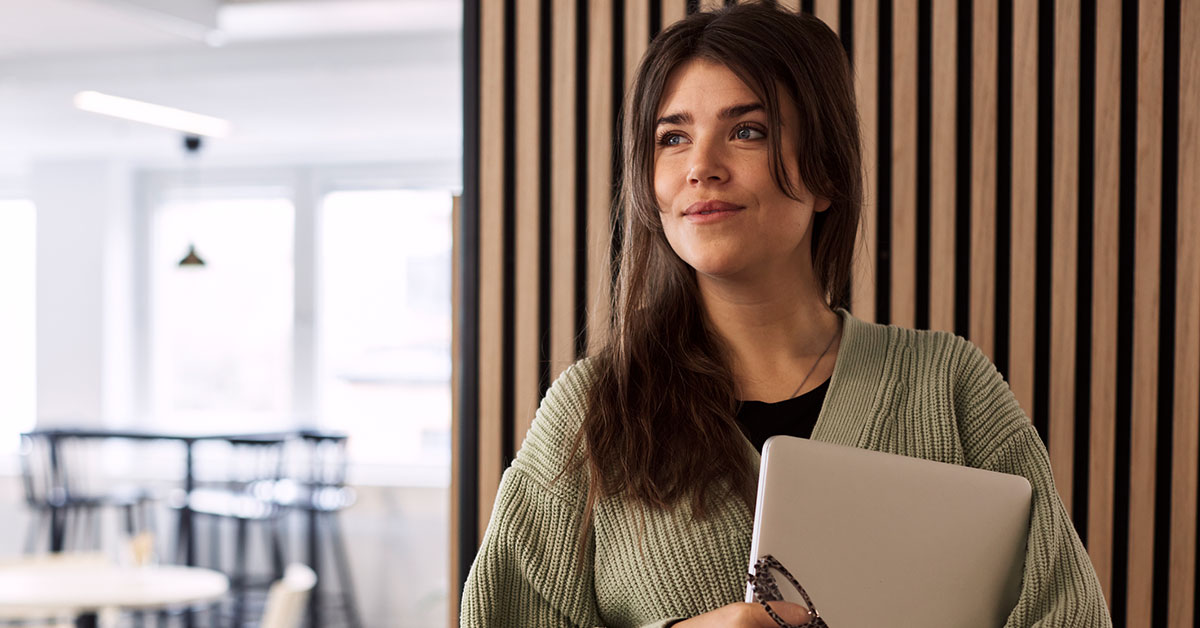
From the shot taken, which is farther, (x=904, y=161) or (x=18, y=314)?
(x=18, y=314)

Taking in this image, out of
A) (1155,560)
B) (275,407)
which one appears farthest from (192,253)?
(1155,560)

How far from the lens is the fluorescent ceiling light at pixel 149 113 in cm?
551

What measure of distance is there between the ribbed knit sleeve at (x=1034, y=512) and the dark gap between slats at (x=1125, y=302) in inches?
38.2

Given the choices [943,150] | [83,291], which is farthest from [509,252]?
[83,291]

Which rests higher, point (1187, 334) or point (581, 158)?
point (581, 158)

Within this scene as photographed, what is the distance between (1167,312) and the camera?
6.66 feet

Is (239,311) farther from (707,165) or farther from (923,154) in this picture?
(707,165)

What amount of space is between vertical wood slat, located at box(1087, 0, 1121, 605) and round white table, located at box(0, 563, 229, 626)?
10.3 feet

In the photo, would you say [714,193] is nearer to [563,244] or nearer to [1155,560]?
[563,244]

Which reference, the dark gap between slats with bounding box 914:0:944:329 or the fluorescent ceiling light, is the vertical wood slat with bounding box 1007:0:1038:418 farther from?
the fluorescent ceiling light

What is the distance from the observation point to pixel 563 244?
2.29 meters

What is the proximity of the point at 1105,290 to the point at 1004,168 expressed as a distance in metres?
0.28

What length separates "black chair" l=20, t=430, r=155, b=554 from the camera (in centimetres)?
695

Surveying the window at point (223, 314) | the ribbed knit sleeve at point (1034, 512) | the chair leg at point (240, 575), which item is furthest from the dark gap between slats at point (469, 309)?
the window at point (223, 314)
